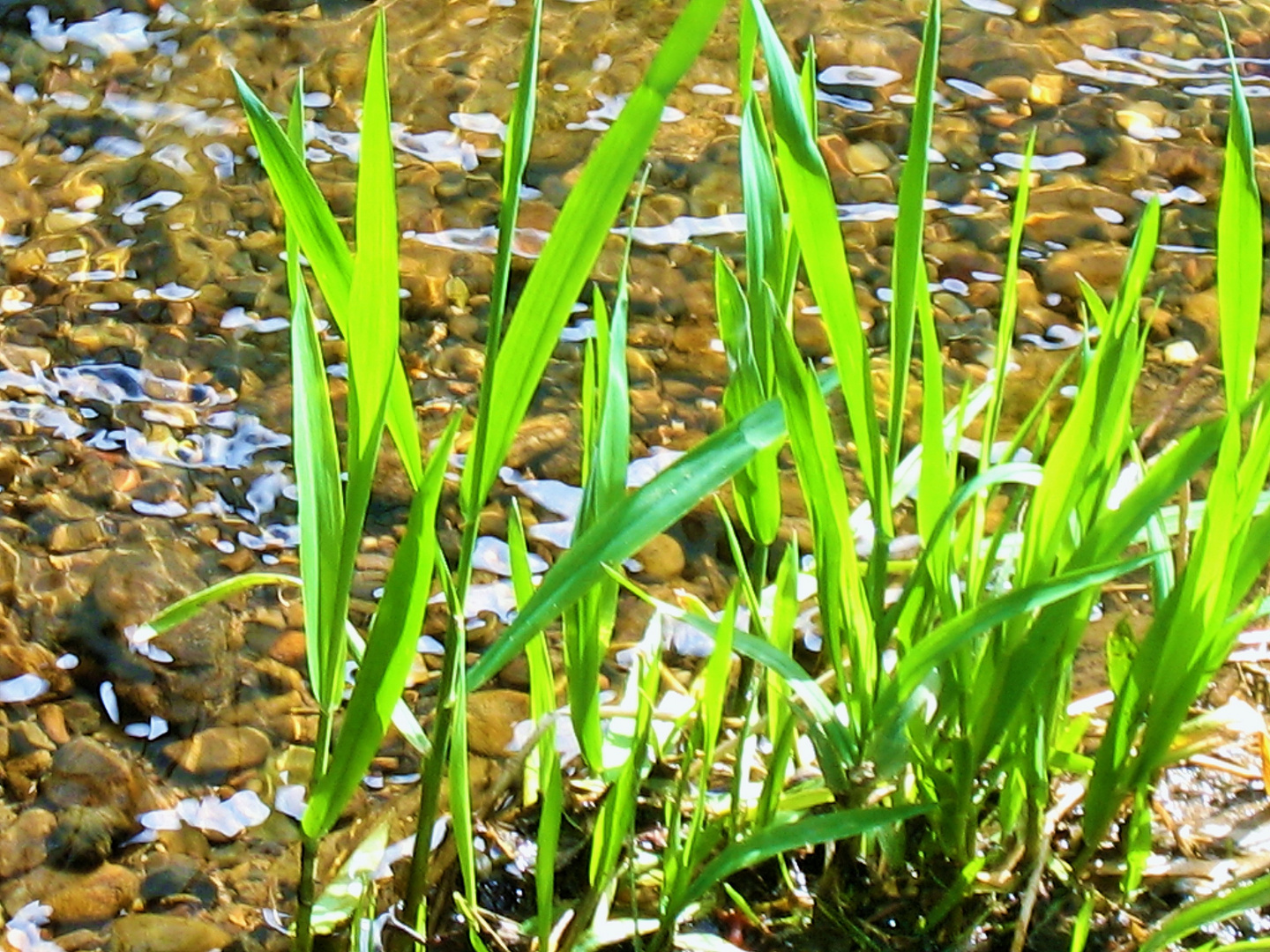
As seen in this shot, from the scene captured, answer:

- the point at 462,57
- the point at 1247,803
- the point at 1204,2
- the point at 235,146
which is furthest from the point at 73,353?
the point at 1204,2

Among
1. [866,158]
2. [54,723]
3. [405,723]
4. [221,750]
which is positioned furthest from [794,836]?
[866,158]

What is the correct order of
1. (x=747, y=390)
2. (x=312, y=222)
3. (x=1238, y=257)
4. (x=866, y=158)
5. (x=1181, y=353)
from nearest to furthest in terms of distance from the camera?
(x=312, y=222) → (x=1238, y=257) → (x=747, y=390) → (x=1181, y=353) → (x=866, y=158)

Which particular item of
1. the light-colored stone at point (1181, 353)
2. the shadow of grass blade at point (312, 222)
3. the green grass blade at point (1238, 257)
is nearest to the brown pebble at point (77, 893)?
the shadow of grass blade at point (312, 222)

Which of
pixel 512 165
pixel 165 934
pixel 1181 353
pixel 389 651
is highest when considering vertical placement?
pixel 512 165

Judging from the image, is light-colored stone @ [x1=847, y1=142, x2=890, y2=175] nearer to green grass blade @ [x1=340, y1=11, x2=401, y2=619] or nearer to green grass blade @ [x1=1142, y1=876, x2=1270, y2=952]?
green grass blade @ [x1=1142, y1=876, x2=1270, y2=952]

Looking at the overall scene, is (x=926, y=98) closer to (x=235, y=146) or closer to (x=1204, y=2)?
(x=235, y=146)

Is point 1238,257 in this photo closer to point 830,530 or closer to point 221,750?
point 830,530

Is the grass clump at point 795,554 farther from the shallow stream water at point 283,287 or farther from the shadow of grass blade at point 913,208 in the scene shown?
the shallow stream water at point 283,287

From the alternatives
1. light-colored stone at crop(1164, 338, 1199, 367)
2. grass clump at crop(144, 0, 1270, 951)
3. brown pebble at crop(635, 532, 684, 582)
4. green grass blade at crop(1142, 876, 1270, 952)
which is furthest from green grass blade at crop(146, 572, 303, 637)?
light-colored stone at crop(1164, 338, 1199, 367)
